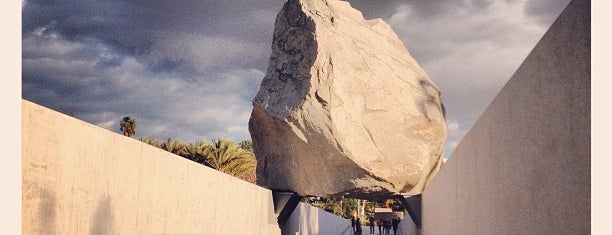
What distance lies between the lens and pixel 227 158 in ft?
84.6

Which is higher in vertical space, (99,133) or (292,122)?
(292,122)

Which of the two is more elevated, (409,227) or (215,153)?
(215,153)

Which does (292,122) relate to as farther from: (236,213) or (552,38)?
(552,38)

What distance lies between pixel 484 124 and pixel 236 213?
386 centimetres

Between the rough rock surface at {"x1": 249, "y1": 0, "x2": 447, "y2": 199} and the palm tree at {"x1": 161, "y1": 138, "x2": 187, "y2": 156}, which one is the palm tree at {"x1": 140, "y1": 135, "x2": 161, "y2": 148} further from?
the rough rock surface at {"x1": 249, "y1": 0, "x2": 447, "y2": 199}

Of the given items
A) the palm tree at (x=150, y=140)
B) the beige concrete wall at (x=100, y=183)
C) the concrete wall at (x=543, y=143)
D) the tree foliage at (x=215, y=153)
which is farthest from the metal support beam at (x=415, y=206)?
the palm tree at (x=150, y=140)

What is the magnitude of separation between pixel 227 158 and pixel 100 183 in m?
21.7

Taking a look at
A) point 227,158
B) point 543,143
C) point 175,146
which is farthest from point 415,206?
point 543,143

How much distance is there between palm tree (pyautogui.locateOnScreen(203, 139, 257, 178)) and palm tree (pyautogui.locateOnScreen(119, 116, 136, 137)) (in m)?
8.99

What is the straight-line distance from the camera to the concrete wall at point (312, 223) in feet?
60.0

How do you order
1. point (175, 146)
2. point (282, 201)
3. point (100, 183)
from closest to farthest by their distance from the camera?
1. point (100, 183)
2. point (282, 201)
3. point (175, 146)

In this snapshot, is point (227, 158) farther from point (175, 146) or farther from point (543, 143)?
point (543, 143)

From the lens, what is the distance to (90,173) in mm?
4031
